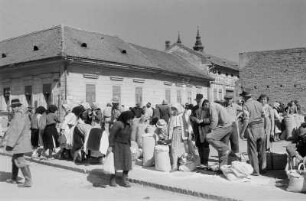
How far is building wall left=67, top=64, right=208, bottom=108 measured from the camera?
64.4 ft

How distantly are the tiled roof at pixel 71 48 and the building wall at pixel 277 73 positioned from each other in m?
5.23

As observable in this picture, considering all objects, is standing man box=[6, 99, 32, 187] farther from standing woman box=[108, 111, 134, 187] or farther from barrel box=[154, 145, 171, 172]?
barrel box=[154, 145, 171, 172]

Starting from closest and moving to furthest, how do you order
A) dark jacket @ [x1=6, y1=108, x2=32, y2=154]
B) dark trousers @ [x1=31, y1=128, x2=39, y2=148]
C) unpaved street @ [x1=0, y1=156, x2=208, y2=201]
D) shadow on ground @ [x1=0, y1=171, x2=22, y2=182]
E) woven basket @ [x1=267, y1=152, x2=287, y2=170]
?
unpaved street @ [x1=0, y1=156, x2=208, y2=201]
dark jacket @ [x1=6, y1=108, x2=32, y2=154]
shadow on ground @ [x1=0, y1=171, x2=22, y2=182]
woven basket @ [x1=267, y1=152, x2=287, y2=170]
dark trousers @ [x1=31, y1=128, x2=39, y2=148]

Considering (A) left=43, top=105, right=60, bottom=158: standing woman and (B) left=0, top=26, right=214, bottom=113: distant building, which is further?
(B) left=0, top=26, right=214, bottom=113: distant building

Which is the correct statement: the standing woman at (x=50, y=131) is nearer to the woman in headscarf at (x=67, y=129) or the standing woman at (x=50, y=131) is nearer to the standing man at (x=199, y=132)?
the woman in headscarf at (x=67, y=129)

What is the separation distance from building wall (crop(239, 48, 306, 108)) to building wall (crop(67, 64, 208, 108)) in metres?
5.33

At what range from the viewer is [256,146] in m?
7.85

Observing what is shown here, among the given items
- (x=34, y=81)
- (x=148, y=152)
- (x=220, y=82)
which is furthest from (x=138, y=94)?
(x=148, y=152)

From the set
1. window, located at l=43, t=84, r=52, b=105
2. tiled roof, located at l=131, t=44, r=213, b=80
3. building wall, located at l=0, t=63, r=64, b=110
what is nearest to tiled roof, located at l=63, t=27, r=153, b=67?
building wall, located at l=0, t=63, r=64, b=110

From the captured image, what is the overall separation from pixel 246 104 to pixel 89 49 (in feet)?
50.6

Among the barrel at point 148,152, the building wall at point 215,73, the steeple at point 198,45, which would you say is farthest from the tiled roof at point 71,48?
the steeple at point 198,45

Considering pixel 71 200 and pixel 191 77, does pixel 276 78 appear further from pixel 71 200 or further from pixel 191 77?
pixel 71 200

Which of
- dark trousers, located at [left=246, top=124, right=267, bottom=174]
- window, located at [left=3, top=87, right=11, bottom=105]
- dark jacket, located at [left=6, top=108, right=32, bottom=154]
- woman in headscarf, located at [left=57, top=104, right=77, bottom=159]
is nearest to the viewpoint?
dark jacket, located at [left=6, top=108, right=32, bottom=154]

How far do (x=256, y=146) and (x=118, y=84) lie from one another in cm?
1499
